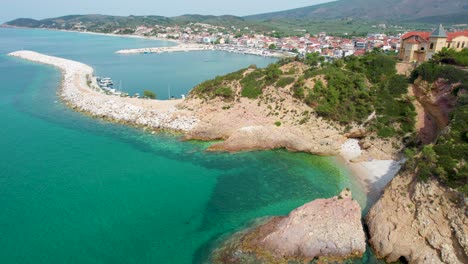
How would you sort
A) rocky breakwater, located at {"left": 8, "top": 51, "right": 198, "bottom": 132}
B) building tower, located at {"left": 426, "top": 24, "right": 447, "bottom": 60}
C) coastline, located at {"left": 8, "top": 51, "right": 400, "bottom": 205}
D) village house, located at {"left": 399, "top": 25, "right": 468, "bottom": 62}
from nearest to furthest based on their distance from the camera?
coastline, located at {"left": 8, "top": 51, "right": 400, "bottom": 205}, rocky breakwater, located at {"left": 8, "top": 51, "right": 198, "bottom": 132}, building tower, located at {"left": 426, "top": 24, "right": 447, "bottom": 60}, village house, located at {"left": 399, "top": 25, "right": 468, "bottom": 62}

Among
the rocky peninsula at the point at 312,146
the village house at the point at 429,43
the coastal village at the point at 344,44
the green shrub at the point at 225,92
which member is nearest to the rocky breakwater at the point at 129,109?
the rocky peninsula at the point at 312,146

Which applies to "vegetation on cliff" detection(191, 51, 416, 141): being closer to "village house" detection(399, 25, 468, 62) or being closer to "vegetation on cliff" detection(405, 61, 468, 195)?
"village house" detection(399, 25, 468, 62)

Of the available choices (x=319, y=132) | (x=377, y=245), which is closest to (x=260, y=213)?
(x=377, y=245)

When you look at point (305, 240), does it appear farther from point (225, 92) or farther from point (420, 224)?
point (225, 92)

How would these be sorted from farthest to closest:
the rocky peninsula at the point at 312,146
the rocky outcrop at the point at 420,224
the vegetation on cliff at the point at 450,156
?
1. the vegetation on cliff at the point at 450,156
2. the rocky peninsula at the point at 312,146
3. the rocky outcrop at the point at 420,224

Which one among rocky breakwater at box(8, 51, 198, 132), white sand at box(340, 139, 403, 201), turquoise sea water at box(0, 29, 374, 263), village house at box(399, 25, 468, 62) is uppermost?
village house at box(399, 25, 468, 62)

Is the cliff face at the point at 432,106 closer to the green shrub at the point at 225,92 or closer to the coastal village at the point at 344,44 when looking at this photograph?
the coastal village at the point at 344,44

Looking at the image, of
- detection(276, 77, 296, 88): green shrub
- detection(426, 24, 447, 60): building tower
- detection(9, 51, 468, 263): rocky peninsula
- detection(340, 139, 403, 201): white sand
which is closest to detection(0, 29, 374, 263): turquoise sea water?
detection(340, 139, 403, 201): white sand
